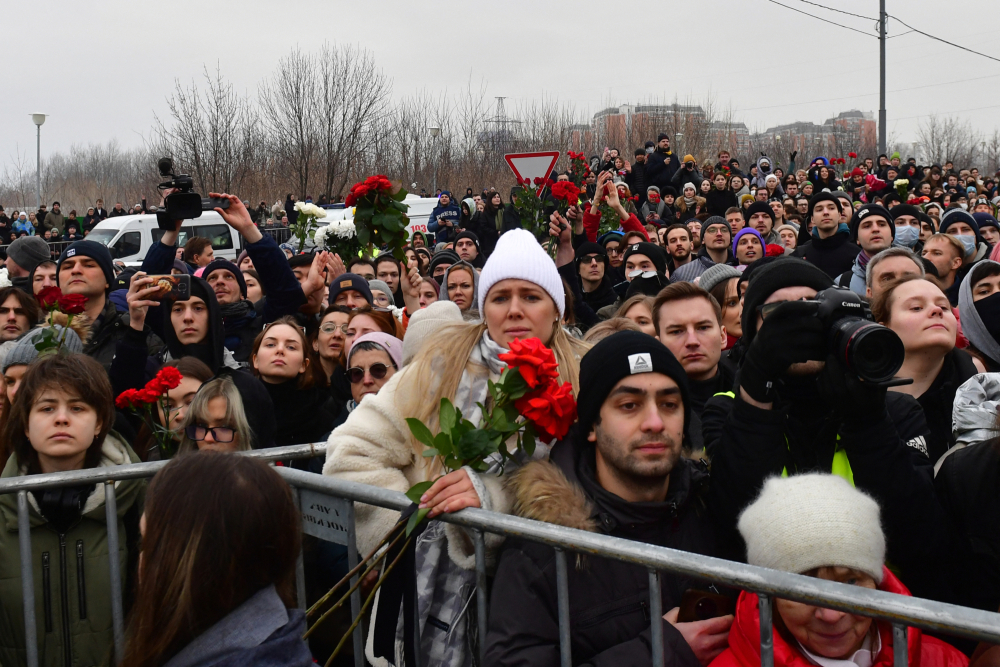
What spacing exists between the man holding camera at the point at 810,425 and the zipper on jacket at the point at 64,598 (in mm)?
2211

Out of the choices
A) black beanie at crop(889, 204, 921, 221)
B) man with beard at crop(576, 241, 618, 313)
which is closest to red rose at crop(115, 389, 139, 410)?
man with beard at crop(576, 241, 618, 313)

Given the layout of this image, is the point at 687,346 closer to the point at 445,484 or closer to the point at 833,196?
the point at 445,484

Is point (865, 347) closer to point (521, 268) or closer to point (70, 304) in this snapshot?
point (521, 268)

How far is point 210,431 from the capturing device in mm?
3564

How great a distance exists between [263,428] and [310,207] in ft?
13.8

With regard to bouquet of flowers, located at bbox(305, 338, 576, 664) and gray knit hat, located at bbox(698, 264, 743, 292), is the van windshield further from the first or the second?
bouquet of flowers, located at bbox(305, 338, 576, 664)

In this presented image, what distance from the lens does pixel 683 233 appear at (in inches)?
359

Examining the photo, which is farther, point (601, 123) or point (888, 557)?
point (601, 123)

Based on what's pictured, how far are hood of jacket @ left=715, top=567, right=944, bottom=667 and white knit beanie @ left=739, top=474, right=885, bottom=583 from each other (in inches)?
3.8

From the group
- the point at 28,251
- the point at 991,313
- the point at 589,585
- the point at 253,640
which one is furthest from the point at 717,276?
the point at 28,251

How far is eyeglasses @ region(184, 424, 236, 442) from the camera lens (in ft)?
11.7

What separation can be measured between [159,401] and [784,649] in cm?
282

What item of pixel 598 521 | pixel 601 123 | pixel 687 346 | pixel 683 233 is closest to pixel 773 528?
pixel 598 521

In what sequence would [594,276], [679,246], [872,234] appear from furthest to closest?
[679,246]
[594,276]
[872,234]
